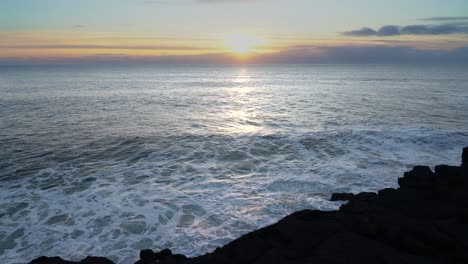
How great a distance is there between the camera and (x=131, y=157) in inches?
926

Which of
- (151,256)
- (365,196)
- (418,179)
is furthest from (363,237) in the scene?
(418,179)

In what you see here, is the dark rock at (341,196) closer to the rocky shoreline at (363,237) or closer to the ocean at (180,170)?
the ocean at (180,170)

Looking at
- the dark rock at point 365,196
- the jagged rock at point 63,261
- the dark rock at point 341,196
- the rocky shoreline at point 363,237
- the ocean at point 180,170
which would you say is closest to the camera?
the rocky shoreline at point 363,237

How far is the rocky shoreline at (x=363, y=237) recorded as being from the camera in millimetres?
8398

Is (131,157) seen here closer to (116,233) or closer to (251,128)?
(116,233)

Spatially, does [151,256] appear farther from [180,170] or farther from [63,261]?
[180,170]

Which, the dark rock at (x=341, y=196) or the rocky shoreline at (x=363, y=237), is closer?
the rocky shoreline at (x=363, y=237)

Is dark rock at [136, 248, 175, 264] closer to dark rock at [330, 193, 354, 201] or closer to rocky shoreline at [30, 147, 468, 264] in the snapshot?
rocky shoreline at [30, 147, 468, 264]

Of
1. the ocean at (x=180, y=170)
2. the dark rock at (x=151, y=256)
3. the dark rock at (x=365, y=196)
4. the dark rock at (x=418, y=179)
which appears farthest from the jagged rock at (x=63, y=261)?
the dark rock at (x=418, y=179)

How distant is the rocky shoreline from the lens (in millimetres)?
8398

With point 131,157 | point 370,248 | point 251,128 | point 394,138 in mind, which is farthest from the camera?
point 251,128

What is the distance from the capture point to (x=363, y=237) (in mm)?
8984

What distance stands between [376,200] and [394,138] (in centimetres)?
1746

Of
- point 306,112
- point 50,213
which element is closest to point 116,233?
point 50,213
